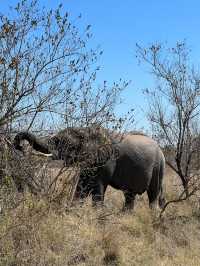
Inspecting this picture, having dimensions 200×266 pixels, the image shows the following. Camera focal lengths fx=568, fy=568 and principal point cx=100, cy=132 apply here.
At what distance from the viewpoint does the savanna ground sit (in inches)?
313

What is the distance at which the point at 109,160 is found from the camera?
12.2 metres

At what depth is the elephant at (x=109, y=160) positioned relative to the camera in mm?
10102

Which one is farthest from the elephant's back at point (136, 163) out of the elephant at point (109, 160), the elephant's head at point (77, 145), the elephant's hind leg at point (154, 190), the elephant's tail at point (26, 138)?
the elephant's tail at point (26, 138)

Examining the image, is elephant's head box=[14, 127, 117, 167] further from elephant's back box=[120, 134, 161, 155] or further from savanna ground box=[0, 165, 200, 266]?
elephant's back box=[120, 134, 161, 155]

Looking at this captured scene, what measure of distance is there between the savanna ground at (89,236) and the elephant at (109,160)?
2.55 ft

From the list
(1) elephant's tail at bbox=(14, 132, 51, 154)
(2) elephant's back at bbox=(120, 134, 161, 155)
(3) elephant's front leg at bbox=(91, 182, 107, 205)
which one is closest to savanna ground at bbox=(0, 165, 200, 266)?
(3) elephant's front leg at bbox=(91, 182, 107, 205)

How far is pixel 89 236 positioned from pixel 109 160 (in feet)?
10.6

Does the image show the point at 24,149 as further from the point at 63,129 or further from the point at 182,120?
the point at 182,120

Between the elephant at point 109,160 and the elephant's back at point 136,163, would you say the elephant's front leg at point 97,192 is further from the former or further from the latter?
the elephant's back at point 136,163

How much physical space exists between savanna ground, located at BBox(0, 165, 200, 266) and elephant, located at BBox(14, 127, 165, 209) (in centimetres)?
78

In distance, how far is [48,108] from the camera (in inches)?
320

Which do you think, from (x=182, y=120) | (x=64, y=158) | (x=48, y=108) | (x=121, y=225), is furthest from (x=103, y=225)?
(x=182, y=120)

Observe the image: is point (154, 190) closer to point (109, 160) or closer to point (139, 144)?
point (139, 144)

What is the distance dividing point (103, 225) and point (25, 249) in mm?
2437
